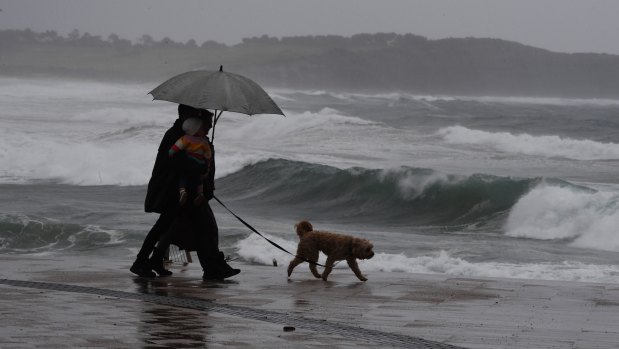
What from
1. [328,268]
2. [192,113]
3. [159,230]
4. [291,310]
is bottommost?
[291,310]

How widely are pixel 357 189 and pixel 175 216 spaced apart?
14.9 m

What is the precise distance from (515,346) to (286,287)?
10.4 feet

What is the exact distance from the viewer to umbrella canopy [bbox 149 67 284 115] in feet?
31.1

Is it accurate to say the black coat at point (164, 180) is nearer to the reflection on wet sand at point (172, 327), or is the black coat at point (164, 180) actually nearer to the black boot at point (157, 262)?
the black boot at point (157, 262)

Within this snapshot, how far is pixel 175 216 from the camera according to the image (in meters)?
9.84

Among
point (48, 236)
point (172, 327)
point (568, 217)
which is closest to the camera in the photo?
point (172, 327)

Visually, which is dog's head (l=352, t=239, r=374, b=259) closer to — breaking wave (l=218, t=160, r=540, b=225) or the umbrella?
the umbrella

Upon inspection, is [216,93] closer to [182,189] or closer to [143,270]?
[182,189]

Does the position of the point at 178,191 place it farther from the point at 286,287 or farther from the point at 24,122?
the point at 24,122

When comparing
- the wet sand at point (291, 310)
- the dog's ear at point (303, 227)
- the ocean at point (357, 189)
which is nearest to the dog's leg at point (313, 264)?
the wet sand at point (291, 310)

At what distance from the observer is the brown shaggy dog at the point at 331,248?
10.2m

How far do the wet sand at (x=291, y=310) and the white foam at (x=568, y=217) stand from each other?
7.79m

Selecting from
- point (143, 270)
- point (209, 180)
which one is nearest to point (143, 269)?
point (143, 270)

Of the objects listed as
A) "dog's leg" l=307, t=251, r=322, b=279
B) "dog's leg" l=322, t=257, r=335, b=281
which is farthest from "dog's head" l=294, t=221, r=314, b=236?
"dog's leg" l=322, t=257, r=335, b=281
